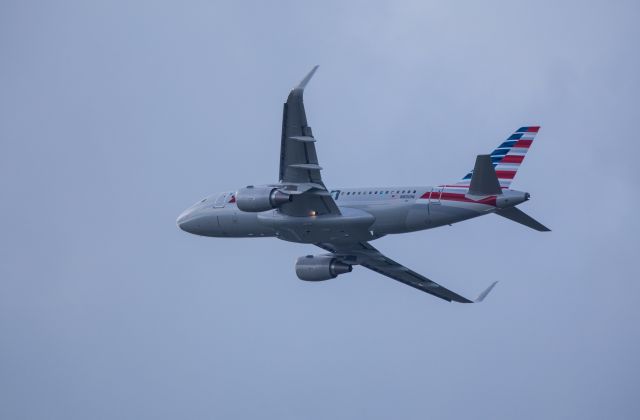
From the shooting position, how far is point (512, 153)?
180 ft

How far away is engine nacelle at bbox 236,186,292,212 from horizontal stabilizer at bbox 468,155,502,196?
8453 mm

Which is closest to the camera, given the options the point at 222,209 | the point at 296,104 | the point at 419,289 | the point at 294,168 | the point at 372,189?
the point at 296,104

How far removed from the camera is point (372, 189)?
190 ft

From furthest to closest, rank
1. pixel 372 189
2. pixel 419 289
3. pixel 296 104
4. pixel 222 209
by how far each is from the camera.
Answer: pixel 419 289, pixel 222 209, pixel 372 189, pixel 296 104

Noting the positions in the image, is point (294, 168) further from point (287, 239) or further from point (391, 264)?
point (391, 264)

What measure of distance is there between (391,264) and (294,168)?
12.6m

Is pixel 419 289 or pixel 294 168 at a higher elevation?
pixel 294 168

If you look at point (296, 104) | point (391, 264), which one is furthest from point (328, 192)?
point (391, 264)

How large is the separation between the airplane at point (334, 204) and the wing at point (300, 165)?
42 mm

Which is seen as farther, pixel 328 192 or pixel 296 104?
pixel 328 192

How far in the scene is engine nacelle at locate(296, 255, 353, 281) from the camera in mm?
62656

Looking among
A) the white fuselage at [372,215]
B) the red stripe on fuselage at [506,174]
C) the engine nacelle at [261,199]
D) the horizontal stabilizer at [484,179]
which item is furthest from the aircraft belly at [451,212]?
the engine nacelle at [261,199]

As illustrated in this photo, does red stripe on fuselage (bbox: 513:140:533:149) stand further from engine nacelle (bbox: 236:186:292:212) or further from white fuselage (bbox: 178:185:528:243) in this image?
engine nacelle (bbox: 236:186:292:212)

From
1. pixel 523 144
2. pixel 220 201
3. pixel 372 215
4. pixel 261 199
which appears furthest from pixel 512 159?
pixel 220 201
